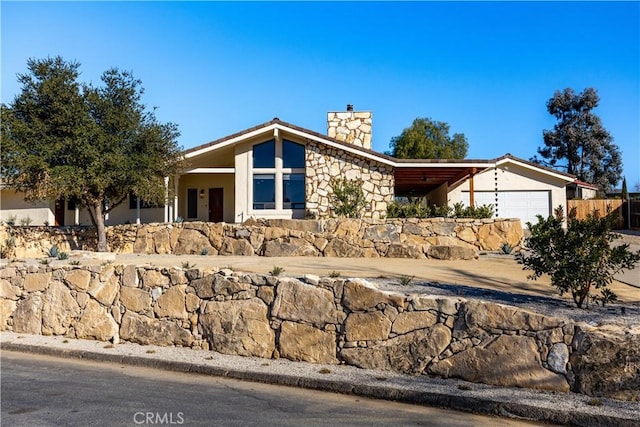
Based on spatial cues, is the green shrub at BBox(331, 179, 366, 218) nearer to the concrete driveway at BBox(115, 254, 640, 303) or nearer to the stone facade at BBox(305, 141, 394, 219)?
the stone facade at BBox(305, 141, 394, 219)

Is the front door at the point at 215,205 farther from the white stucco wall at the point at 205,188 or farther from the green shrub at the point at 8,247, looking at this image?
the green shrub at the point at 8,247

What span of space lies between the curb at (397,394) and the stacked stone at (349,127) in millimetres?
18058

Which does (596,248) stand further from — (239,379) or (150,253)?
(150,253)

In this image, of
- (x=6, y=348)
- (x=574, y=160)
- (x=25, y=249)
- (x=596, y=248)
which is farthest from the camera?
(x=574, y=160)

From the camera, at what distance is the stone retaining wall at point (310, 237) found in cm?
1728

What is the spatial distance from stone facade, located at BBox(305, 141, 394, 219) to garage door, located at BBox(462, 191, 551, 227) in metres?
6.65

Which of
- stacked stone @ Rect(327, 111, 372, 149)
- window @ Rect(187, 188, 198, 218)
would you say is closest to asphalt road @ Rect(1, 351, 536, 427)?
window @ Rect(187, 188, 198, 218)

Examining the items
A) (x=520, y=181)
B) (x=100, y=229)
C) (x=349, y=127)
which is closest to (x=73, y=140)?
(x=100, y=229)

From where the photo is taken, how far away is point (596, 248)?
7477 mm

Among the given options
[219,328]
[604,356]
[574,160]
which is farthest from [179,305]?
[574,160]

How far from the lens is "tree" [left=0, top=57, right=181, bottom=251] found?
17078mm

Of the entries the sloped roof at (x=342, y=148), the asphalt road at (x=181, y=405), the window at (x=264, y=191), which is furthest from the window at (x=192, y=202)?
the asphalt road at (x=181, y=405)

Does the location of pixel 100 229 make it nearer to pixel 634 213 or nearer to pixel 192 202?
pixel 192 202

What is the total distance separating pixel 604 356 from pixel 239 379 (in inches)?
185
